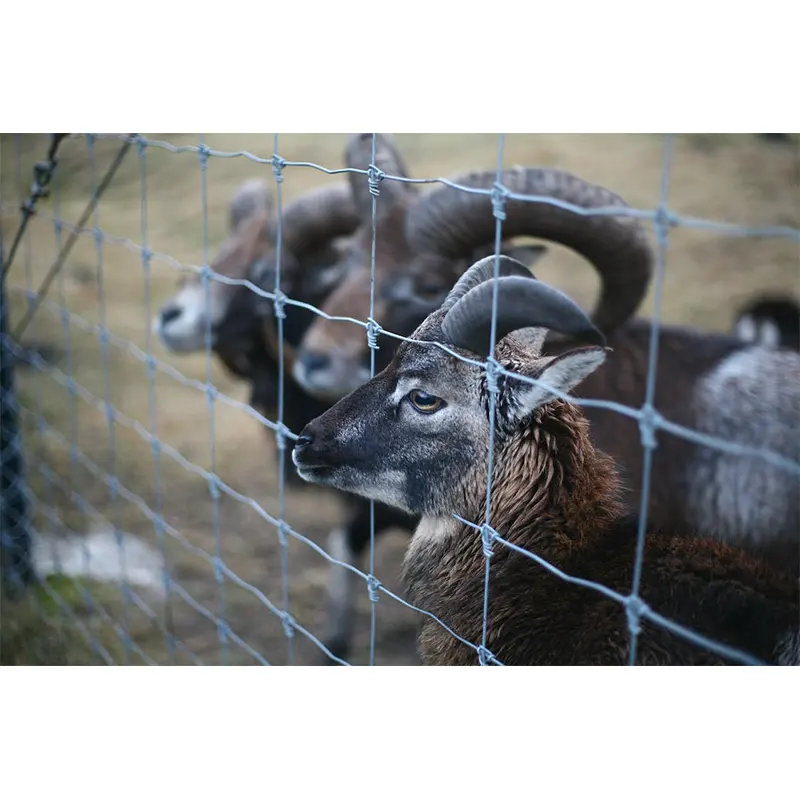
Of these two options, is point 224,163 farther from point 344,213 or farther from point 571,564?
point 571,564

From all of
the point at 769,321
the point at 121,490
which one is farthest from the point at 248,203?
the point at 769,321

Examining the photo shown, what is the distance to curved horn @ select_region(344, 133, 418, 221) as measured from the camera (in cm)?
Answer: 243

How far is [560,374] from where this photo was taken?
1.42 m

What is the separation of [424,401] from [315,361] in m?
1.04

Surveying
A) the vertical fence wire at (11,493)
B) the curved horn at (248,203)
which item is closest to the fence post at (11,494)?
the vertical fence wire at (11,493)

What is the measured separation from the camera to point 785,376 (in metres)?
2.56

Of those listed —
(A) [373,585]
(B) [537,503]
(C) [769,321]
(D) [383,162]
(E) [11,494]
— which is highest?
(D) [383,162]

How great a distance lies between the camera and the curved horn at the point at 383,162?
243 cm

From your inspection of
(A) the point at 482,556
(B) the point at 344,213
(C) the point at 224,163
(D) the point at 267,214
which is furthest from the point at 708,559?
(C) the point at 224,163

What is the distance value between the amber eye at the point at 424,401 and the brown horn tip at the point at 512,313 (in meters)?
0.11

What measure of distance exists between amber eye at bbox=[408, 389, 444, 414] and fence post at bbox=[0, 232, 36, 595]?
2157 mm

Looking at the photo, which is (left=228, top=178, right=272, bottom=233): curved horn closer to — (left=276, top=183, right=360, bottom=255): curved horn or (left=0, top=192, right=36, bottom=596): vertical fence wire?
(left=276, top=183, right=360, bottom=255): curved horn

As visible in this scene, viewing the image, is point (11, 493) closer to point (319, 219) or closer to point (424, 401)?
point (319, 219)

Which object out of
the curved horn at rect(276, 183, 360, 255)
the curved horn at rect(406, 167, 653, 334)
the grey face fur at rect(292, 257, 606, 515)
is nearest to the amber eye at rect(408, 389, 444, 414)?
the grey face fur at rect(292, 257, 606, 515)
